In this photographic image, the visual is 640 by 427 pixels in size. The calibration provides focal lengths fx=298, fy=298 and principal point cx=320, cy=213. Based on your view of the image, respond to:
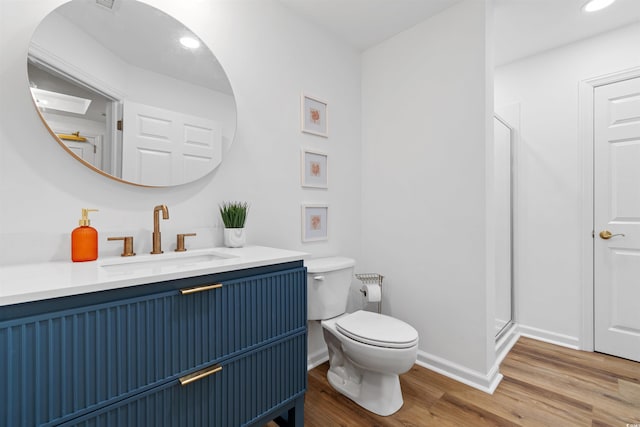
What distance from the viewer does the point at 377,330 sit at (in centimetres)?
162

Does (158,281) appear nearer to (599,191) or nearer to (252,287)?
(252,287)

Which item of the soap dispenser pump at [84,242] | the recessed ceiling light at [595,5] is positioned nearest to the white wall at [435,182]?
the recessed ceiling light at [595,5]

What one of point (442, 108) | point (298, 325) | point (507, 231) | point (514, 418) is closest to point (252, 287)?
point (298, 325)

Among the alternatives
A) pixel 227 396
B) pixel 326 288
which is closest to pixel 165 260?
pixel 227 396

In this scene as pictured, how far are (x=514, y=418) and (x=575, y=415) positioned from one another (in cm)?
33

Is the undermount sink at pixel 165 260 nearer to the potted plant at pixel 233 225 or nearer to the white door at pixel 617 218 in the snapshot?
the potted plant at pixel 233 225

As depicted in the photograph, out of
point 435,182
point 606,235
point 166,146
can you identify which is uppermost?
point 166,146

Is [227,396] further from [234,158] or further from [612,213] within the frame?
[612,213]

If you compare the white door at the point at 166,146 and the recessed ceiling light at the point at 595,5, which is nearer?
the white door at the point at 166,146

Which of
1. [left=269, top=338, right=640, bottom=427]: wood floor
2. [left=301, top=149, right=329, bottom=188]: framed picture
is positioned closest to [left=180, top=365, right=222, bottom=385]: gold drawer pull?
[left=269, top=338, right=640, bottom=427]: wood floor

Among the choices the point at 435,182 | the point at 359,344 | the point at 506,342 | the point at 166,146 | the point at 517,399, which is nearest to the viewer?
the point at 166,146

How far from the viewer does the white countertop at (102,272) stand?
2.53 feet

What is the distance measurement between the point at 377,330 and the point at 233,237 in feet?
3.02

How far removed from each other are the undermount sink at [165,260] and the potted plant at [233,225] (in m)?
0.12
